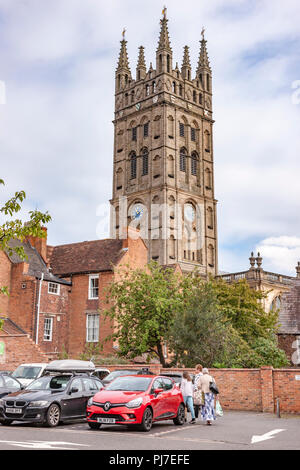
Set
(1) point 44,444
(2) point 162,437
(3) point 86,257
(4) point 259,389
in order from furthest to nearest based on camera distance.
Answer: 1. (3) point 86,257
2. (4) point 259,389
3. (2) point 162,437
4. (1) point 44,444

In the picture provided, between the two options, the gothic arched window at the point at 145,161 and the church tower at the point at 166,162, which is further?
the gothic arched window at the point at 145,161

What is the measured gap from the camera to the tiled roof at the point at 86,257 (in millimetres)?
38375

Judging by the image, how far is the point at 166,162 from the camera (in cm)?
7669

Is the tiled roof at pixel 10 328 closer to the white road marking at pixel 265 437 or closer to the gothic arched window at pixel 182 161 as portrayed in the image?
the white road marking at pixel 265 437

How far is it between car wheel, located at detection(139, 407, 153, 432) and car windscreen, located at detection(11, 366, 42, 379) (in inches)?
349

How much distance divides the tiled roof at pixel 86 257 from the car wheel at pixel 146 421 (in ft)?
73.9

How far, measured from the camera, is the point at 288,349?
3325cm

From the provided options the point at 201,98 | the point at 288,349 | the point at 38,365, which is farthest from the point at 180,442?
the point at 201,98

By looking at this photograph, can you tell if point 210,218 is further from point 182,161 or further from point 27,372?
point 27,372

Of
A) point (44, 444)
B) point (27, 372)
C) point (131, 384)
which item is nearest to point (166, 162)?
point (27, 372)

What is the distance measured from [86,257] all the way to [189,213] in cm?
3985

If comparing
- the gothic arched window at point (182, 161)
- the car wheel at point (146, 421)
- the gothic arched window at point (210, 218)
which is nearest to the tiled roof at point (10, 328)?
the car wheel at point (146, 421)

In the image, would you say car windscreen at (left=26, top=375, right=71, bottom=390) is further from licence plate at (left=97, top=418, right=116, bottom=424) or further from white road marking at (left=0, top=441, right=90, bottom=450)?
white road marking at (left=0, top=441, right=90, bottom=450)
